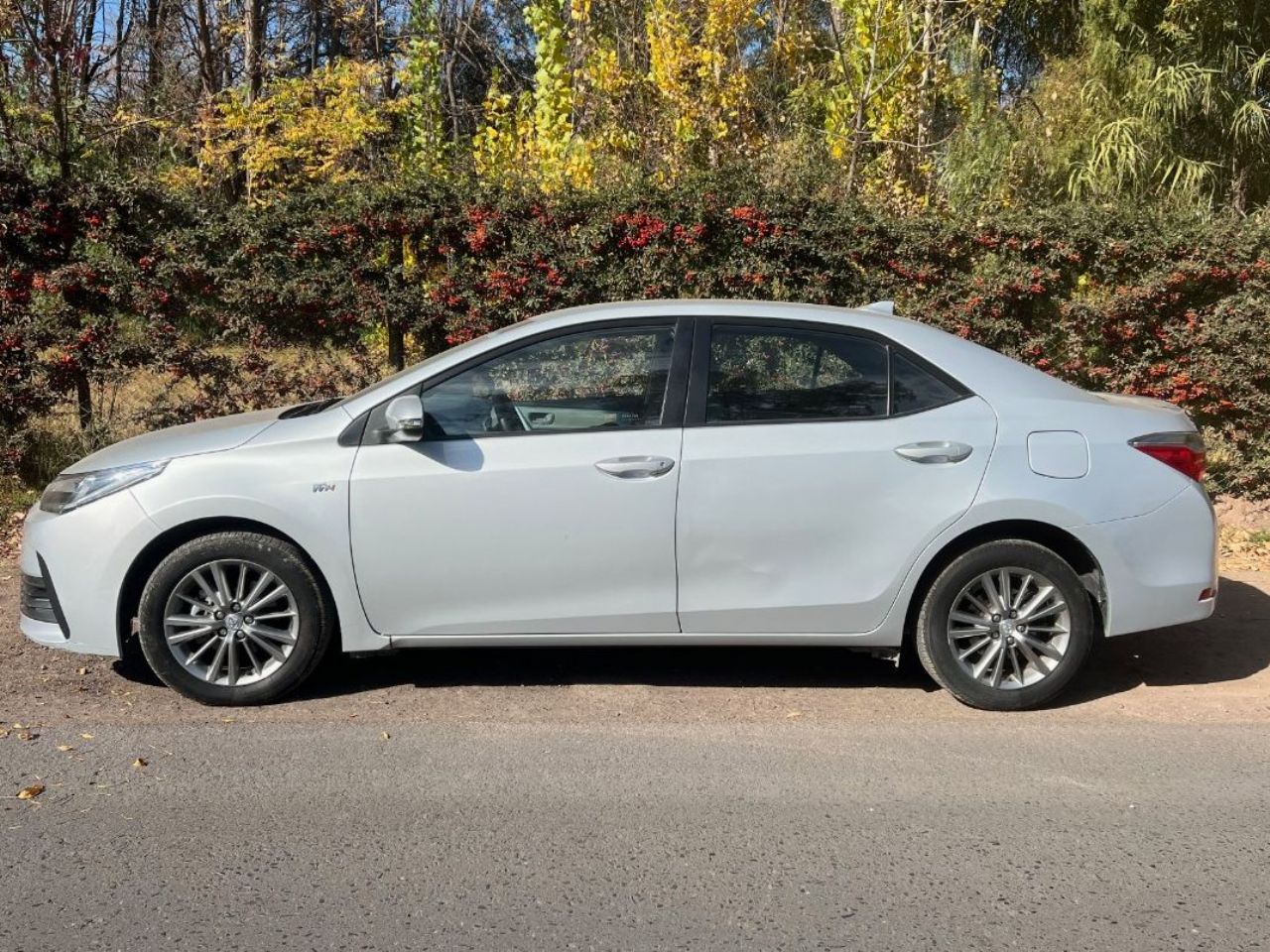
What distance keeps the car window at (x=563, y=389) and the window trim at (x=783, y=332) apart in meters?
0.13

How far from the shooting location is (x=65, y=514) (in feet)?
16.5

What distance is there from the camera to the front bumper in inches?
194

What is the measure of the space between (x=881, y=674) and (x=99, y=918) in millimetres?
3612

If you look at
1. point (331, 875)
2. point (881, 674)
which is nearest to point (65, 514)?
point (331, 875)

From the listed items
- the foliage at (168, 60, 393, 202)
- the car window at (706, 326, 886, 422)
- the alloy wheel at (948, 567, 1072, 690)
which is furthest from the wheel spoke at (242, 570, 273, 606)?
the foliage at (168, 60, 393, 202)

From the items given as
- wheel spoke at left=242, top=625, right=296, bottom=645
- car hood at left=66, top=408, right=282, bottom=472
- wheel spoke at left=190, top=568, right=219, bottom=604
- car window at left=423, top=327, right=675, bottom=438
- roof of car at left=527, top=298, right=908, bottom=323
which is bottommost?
wheel spoke at left=242, top=625, right=296, bottom=645

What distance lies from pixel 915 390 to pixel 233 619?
306 centimetres

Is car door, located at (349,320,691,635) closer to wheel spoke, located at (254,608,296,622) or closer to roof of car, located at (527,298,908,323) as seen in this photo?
wheel spoke, located at (254,608,296,622)

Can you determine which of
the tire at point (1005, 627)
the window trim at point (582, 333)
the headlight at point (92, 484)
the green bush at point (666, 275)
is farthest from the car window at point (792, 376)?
the green bush at point (666, 275)

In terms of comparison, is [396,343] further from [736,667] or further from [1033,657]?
[1033,657]

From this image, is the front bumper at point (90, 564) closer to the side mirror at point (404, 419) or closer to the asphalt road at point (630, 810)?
the asphalt road at point (630, 810)

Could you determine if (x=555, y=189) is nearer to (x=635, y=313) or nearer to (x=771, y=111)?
(x=635, y=313)

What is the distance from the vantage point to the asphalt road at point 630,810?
3.40m

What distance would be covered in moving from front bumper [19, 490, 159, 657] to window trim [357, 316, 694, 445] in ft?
3.36
